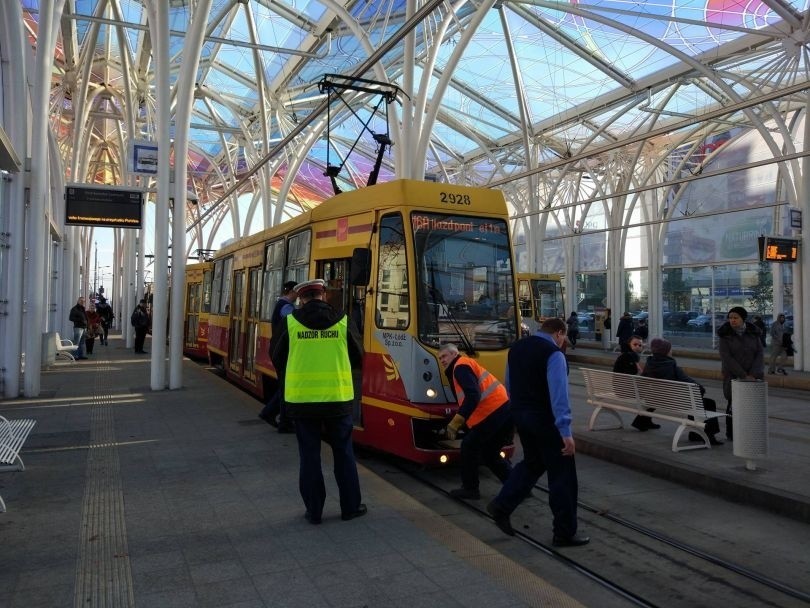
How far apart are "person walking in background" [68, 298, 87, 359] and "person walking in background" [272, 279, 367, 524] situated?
53.6 ft

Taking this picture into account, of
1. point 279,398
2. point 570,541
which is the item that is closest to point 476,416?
point 570,541

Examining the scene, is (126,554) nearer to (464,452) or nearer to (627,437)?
(464,452)

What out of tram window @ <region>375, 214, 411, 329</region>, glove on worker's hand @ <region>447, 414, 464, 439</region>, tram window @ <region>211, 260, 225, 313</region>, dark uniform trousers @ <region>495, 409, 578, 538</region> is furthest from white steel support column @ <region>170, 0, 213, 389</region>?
dark uniform trousers @ <region>495, 409, 578, 538</region>

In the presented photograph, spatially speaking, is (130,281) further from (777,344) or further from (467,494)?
(467,494)

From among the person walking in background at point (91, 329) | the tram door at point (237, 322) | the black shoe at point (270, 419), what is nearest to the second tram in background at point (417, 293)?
the black shoe at point (270, 419)

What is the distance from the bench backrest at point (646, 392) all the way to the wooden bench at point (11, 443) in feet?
22.3

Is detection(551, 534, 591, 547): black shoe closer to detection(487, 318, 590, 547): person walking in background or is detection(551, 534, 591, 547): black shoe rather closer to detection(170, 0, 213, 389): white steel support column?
detection(487, 318, 590, 547): person walking in background

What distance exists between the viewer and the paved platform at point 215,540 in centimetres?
381

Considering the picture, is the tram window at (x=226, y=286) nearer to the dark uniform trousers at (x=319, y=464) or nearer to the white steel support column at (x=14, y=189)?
the white steel support column at (x=14, y=189)

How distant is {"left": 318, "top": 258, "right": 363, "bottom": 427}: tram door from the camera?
7691mm

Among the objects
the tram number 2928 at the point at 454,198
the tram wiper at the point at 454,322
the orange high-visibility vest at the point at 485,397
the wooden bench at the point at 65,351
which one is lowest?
the wooden bench at the point at 65,351

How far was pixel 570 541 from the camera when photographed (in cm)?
516

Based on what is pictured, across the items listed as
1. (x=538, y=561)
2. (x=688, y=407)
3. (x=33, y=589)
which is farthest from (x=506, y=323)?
(x=33, y=589)

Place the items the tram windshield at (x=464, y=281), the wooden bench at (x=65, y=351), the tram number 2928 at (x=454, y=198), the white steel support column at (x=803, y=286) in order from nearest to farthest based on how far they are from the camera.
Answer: the tram windshield at (x=464, y=281) → the tram number 2928 at (x=454, y=198) → the white steel support column at (x=803, y=286) → the wooden bench at (x=65, y=351)
